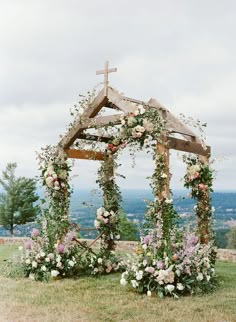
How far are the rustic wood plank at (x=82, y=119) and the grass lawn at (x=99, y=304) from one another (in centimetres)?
248

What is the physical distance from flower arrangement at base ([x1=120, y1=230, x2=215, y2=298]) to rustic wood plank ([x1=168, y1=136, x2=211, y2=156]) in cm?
143

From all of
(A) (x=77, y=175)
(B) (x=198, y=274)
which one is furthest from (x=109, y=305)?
(A) (x=77, y=175)

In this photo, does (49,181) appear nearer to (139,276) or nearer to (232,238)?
(139,276)

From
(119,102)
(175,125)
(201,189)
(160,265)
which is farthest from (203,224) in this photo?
(119,102)

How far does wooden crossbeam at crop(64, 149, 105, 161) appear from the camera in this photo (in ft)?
29.6

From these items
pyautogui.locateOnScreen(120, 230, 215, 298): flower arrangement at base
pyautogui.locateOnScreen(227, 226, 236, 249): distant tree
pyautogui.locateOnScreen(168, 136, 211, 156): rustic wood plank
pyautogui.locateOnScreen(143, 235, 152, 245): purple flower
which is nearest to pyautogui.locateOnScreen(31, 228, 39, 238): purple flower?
pyautogui.locateOnScreen(120, 230, 215, 298): flower arrangement at base

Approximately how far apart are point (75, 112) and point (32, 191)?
39.4 feet

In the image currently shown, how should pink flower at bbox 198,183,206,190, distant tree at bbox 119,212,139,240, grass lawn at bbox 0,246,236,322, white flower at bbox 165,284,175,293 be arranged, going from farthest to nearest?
distant tree at bbox 119,212,139,240, pink flower at bbox 198,183,206,190, white flower at bbox 165,284,175,293, grass lawn at bbox 0,246,236,322

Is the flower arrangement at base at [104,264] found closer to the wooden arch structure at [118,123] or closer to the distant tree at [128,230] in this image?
the wooden arch structure at [118,123]

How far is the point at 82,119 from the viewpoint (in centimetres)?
842

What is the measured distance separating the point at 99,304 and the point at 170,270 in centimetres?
121

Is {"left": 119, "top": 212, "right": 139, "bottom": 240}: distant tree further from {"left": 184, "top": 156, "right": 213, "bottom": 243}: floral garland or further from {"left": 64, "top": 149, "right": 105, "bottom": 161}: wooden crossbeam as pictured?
{"left": 184, "top": 156, "right": 213, "bottom": 243}: floral garland

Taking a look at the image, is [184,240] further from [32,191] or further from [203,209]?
[32,191]

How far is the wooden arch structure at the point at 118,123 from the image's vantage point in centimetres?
768
